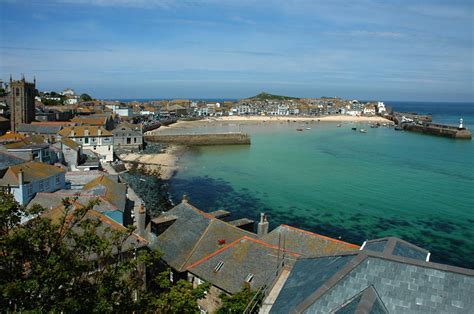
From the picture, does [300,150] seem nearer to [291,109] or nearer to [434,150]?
[434,150]

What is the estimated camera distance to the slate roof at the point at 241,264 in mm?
15406

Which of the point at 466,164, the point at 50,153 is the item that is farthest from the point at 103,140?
the point at 466,164

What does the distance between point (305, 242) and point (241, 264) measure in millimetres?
3280

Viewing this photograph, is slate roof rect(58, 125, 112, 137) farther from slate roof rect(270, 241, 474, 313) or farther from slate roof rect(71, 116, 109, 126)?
slate roof rect(270, 241, 474, 313)

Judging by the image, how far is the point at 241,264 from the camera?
16.3 metres

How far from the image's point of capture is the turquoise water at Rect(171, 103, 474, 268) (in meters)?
31.4

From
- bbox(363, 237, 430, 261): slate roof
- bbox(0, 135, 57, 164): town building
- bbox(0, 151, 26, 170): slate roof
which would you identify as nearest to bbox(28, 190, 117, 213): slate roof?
bbox(0, 151, 26, 170): slate roof

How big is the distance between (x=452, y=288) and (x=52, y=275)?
7.53 metres

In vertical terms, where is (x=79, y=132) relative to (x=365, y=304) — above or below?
below

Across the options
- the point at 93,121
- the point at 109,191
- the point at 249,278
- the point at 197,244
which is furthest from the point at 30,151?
the point at 93,121

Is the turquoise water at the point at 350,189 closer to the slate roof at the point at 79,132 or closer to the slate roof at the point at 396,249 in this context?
the slate roof at the point at 79,132

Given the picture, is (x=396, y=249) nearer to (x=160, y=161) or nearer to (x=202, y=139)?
(x=160, y=161)

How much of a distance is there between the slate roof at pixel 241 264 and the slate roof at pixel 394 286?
268 inches

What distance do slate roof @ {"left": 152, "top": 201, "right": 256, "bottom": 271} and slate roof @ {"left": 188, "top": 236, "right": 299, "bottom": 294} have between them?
1078 millimetres
